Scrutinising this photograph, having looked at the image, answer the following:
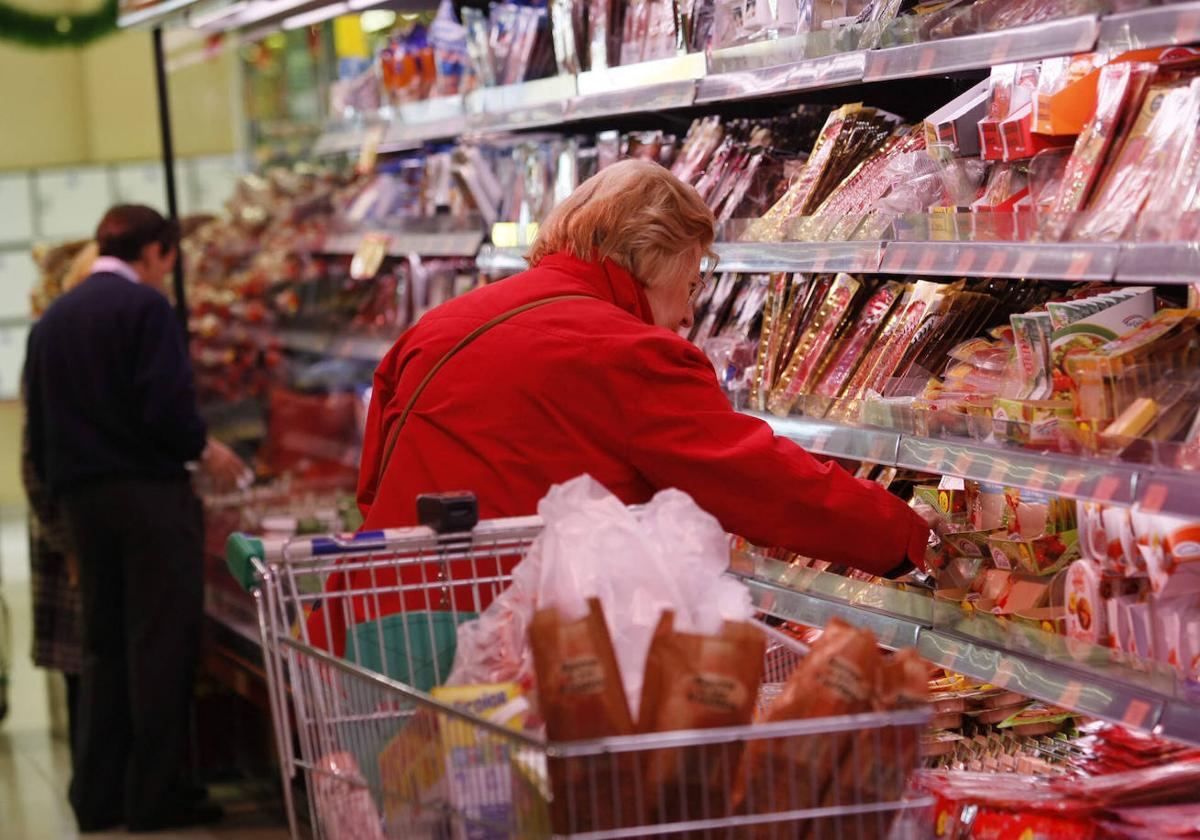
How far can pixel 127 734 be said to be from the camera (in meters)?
5.03

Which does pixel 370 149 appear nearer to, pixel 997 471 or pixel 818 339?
pixel 818 339

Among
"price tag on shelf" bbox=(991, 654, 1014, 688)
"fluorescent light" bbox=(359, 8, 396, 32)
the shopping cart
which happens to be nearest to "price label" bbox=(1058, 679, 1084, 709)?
"price tag on shelf" bbox=(991, 654, 1014, 688)

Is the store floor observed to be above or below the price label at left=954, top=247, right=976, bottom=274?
below

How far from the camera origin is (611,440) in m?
2.32

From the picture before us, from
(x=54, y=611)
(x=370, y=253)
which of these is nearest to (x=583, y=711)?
(x=370, y=253)

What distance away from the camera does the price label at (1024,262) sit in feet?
7.39

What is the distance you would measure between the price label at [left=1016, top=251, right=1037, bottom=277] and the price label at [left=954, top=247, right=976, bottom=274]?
0.11m

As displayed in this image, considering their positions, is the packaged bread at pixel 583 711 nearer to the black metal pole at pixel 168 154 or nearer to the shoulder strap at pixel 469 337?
the shoulder strap at pixel 469 337

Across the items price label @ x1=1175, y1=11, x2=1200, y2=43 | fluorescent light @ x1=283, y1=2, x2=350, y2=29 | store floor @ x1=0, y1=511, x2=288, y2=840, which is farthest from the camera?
fluorescent light @ x1=283, y1=2, x2=350, y2=29

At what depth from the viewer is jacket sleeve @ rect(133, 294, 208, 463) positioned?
4.73 meters

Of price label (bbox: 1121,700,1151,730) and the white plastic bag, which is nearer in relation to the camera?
the white plastic bag

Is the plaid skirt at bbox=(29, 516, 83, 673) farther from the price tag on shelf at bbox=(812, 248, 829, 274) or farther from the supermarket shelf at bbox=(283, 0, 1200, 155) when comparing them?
the price tag on shelf at bbox=(812, 248, 829, 274)

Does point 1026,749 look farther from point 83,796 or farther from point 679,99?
point 83,796

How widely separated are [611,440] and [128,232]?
3111 mm
